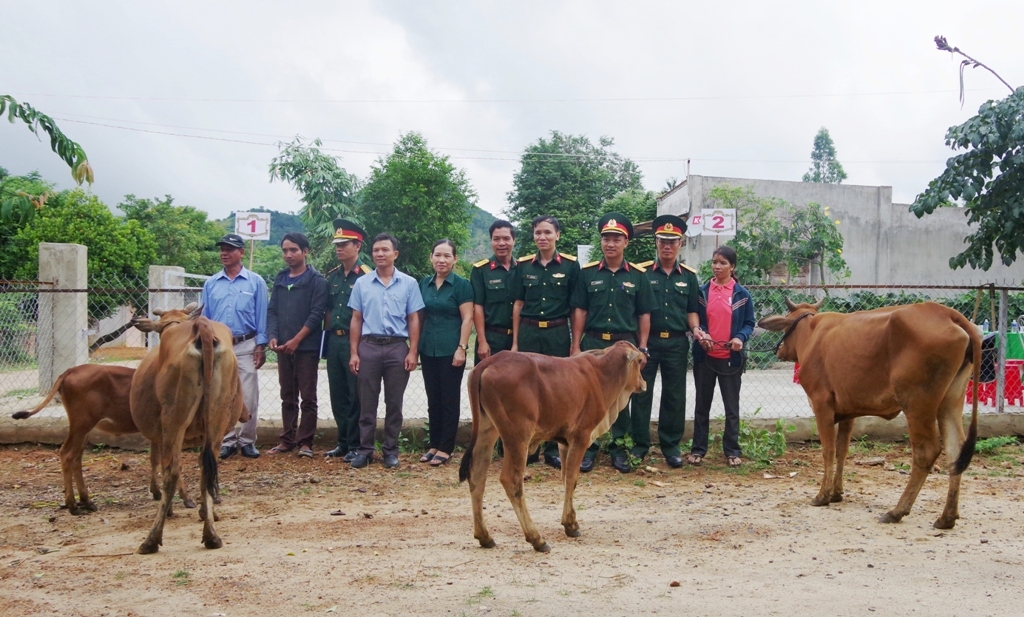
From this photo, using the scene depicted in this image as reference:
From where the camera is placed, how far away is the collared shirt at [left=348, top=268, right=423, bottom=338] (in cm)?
777

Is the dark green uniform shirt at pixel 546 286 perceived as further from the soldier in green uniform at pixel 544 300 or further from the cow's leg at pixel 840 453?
the cow's leg at pixel 840 453

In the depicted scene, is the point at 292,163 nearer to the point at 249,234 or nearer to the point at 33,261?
the point at 33,261

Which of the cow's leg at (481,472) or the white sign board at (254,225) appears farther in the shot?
the white sign board at (254,225)

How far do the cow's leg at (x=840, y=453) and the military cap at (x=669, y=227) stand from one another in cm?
227

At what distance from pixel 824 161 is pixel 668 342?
71.4 m

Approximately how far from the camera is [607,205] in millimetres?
34156

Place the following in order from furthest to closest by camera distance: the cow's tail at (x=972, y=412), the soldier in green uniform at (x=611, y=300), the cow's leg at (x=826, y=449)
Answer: the soldier in green uniform at (x=611, y=300), the cow's leg at (x=826, y=449), the cow's tail at (x=972, y=412)

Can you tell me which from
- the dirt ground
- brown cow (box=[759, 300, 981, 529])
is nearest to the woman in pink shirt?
the dirt ground

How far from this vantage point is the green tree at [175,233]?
34.7 m

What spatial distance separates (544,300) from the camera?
7699 millimetres

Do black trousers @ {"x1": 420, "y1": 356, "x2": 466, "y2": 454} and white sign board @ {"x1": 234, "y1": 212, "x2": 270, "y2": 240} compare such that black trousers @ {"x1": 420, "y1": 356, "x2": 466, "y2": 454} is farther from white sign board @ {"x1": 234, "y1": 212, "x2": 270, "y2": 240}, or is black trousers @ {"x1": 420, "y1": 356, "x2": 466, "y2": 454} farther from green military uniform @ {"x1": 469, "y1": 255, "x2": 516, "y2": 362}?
white sign board @ {"x1": 234, "y1": 212, "x2": 270, "y2": 240}

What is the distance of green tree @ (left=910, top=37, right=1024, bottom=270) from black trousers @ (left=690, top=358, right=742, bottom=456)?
8.85 ft

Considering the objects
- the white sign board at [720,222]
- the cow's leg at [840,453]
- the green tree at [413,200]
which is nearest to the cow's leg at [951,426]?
the cow's leg at [840,453]

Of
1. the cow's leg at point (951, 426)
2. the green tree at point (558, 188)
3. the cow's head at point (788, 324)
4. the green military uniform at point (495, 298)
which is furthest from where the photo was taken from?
the green tree at point (558, 188)
